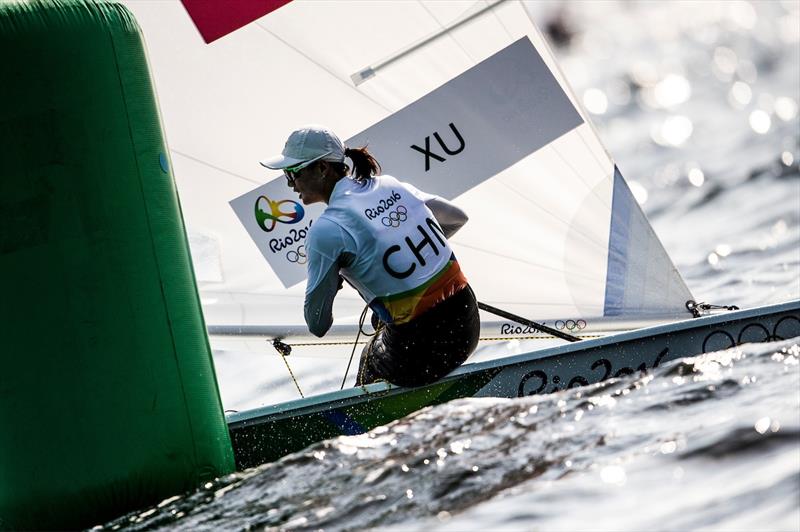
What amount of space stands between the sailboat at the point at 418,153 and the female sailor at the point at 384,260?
2.44ft

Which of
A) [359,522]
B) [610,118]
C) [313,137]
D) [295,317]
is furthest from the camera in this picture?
[610,118]

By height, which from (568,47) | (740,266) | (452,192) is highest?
(568,47)

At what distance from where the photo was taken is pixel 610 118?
10938mm

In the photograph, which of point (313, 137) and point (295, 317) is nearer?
point (313, 137)

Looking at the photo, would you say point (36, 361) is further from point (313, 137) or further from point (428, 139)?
point (428, 139)

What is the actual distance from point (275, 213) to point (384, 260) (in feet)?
3.07

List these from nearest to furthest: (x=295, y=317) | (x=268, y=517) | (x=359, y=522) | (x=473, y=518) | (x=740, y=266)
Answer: (x=473, y=518)
(x=359, y=522)
(x=268, y=517)
(x=295, y=317)
(x=740, y=266)

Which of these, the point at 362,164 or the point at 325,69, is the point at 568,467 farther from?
the point at 325,69

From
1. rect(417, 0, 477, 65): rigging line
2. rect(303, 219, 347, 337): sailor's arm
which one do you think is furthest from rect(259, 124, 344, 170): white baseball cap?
rect(417, 0, 477, 65): rigging line

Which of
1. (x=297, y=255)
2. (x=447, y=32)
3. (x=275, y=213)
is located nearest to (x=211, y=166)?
(x=275, y=213)

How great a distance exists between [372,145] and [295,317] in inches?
23.0

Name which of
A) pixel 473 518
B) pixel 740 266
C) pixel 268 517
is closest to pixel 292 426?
pixel 268 517

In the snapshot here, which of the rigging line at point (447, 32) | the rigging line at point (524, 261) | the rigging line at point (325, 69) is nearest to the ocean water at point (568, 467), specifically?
the rigging line at point (524, 261)

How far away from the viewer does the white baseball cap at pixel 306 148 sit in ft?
10.2
